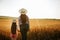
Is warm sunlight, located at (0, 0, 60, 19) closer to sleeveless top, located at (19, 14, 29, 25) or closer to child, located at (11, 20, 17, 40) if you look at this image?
sleeveless top, located at (19, 14, 29, 25)

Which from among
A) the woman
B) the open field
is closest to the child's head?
the woman

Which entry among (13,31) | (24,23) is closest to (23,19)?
(24,23)

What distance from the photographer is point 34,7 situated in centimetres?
238

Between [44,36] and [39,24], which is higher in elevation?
[39,24]

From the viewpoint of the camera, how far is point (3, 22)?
2.29 m

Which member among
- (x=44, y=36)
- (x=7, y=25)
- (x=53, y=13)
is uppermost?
(x=53, y=13)

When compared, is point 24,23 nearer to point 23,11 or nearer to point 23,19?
point 23,19

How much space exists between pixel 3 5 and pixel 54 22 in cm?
88

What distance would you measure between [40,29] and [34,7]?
38 centimetres

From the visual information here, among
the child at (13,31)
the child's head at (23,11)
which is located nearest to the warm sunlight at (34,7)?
the child's head at (23,11)

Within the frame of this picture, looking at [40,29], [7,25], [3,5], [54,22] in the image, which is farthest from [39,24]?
[3,5]

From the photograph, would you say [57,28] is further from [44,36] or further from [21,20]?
[21,20]

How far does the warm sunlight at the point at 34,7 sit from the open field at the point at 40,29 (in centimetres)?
9

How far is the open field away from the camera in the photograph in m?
2.28
